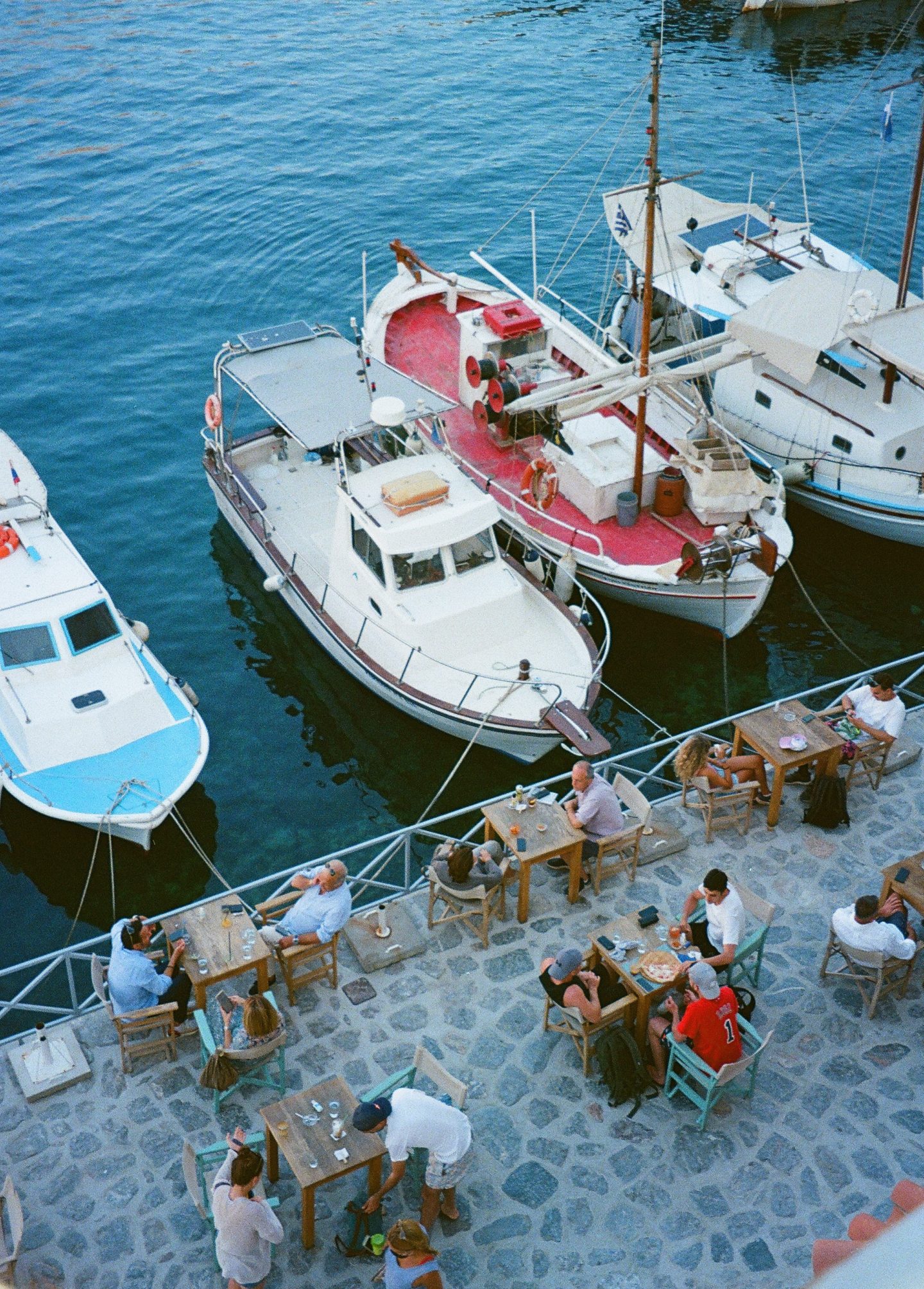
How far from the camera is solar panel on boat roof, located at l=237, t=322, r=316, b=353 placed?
20.0 meters

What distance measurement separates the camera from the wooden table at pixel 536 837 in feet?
37.2

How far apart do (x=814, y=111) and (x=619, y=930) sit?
32628mm

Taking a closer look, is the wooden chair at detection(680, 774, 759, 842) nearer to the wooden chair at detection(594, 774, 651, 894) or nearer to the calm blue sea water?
the wooden chair at detection(594, 774, 651, 894)

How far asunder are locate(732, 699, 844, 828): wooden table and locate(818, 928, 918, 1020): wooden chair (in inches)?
67.8

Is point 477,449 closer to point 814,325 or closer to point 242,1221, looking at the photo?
point 814,325

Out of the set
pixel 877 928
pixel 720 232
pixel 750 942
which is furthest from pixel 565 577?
pixel 720 232

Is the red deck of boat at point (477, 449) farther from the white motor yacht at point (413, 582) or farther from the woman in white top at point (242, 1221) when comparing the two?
the woman in white top at point (242, 1221)

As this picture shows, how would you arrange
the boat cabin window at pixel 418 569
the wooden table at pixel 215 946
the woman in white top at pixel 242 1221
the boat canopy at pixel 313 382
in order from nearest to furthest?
the woman in white top at pixel 242 1221 < the wooden table at pixel 215 946 < the boat cabin window at pixel 418 569 < the boat canopy at pixel 313 382

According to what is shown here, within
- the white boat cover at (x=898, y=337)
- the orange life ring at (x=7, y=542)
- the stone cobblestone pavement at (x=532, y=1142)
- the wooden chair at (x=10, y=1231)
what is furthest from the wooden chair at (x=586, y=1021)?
the white boat cover at (x=898, y=337)

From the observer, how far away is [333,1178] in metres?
8.93

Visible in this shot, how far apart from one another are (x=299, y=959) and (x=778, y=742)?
5.23 m

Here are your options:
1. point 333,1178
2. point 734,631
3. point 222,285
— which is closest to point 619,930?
point 333,1178

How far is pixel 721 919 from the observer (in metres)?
10.3

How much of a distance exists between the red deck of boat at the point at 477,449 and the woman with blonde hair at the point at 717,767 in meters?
6.11
